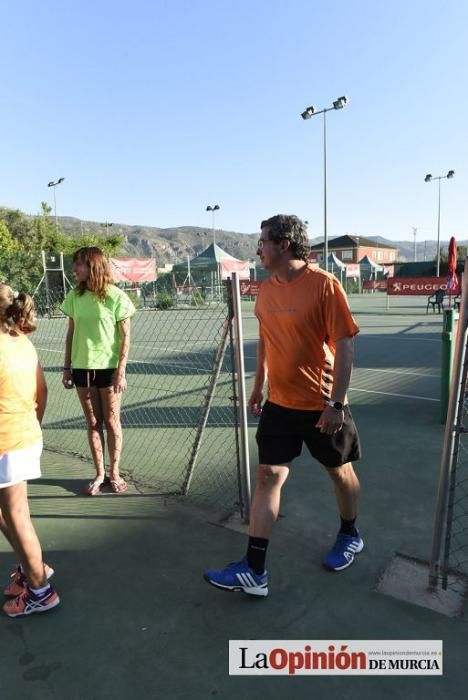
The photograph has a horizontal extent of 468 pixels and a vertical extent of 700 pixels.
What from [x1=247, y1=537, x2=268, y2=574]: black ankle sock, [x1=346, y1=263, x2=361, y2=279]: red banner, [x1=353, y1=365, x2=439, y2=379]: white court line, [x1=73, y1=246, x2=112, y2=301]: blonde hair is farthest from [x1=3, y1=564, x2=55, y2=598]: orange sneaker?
[x1=346, y1=263, x2=361, y2=279]: red banner

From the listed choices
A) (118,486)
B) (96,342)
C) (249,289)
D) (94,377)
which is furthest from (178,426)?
(249,289)

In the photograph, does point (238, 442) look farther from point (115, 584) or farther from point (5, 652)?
point (5, 652)

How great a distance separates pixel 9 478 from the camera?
88.5 inches

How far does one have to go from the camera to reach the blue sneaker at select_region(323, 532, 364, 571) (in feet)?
8.95

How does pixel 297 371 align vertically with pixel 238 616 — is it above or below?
above

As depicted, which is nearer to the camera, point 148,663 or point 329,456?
point 148,663

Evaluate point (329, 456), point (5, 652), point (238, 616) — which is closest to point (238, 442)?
point (329, 456)

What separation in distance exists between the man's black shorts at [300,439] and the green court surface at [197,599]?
0.69 metres

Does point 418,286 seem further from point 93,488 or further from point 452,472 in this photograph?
point 452,472

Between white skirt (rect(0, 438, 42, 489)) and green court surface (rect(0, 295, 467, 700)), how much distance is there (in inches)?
28.8

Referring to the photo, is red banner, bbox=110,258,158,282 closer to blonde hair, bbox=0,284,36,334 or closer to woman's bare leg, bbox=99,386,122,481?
woman's bare leg, bbox=99,386,122,481

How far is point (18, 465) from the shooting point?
7.46 feet

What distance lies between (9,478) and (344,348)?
1.67 meters

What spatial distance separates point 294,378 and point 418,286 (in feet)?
67.5
